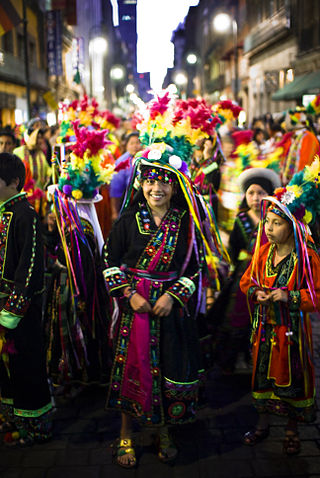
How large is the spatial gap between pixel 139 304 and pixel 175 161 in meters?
1.01

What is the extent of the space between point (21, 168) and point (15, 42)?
2690 cm

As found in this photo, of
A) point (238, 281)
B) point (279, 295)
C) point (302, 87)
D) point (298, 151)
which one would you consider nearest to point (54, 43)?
point (302, 87)

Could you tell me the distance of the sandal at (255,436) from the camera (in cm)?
390

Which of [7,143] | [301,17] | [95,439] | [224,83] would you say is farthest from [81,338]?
[224,83]

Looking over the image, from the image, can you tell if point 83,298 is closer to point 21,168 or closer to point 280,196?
point 21,168

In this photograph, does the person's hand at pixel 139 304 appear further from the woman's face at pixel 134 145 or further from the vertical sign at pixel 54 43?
the vertical sign at pixel 54 43

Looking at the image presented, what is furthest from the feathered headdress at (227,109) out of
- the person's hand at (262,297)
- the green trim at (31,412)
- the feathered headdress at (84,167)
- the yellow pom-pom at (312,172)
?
the green trim at (31,412)

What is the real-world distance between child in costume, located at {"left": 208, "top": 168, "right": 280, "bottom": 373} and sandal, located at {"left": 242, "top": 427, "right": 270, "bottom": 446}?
1.08 meters

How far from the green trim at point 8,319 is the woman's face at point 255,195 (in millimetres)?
2257

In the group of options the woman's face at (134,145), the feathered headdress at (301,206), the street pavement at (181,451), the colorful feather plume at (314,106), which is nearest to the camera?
the street pavement at (181,451)

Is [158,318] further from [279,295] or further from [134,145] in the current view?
[134,145]

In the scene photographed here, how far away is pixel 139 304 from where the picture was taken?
3.62 meters

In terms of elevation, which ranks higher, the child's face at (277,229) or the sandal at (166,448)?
the child's face at (277,229)

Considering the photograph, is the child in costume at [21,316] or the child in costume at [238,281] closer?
the child in costume at [21,316]
